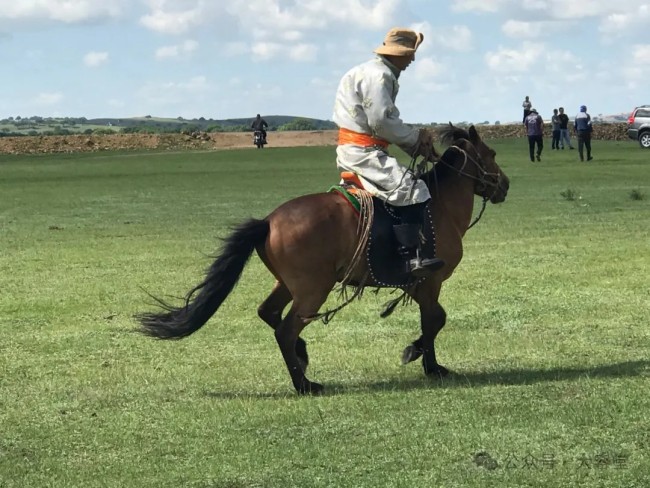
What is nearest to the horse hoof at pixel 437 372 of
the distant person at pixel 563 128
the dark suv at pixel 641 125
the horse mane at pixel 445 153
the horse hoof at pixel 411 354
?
the horse hoof at pixel 411 354

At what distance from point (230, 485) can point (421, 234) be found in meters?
3.18

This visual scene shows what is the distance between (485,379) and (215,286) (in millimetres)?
2085

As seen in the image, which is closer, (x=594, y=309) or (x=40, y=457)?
(x=40, y=457)

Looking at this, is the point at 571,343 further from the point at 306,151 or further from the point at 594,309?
the point at 306,151

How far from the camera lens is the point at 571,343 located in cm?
984

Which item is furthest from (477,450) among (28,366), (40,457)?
(28,366)

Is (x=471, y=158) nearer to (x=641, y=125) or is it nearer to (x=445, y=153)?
(x=445, y=153)

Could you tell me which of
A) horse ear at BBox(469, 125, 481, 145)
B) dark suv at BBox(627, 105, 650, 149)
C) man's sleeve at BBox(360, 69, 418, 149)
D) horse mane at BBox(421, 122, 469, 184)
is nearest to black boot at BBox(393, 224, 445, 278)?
horse mane at BBox(421, 122, 469, 184)

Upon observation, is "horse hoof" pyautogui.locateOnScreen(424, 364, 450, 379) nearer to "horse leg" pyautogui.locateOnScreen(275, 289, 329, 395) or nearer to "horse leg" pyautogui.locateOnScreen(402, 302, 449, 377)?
"horse leg" pyautogui.locateOnScreen(402, 302, 449, 377)

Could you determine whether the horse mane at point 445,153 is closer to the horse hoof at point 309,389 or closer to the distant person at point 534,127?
the horse hoof at point 309,389

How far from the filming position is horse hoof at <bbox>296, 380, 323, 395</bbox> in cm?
824

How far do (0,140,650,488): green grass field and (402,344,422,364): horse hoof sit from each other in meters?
0.16

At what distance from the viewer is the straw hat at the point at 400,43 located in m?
8.55

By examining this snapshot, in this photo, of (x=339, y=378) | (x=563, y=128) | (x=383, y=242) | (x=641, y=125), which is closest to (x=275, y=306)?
(x=339, y=378)
